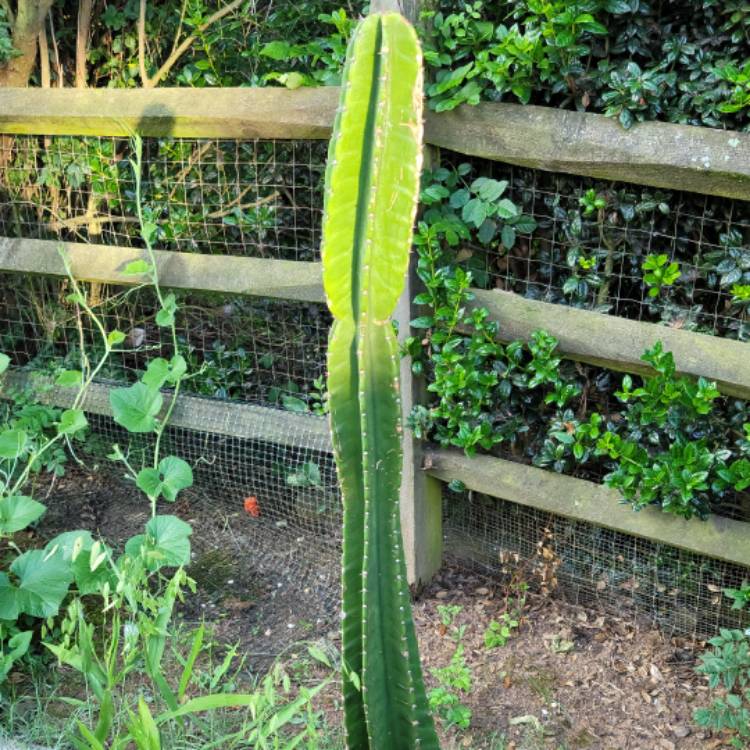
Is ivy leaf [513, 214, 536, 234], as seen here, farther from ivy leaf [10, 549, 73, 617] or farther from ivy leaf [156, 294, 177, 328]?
ivy leaf [10, 549, 73, 617]

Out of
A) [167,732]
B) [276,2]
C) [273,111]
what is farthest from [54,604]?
[276,2]

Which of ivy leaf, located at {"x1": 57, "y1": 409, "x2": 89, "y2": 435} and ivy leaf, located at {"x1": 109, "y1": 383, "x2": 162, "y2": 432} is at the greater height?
ivy leaf, located at {"x1": 109, "y1": 383, "x2": 162, "y2": 432}

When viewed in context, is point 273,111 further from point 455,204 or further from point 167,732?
point 167,732

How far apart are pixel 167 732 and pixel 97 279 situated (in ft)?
5.17

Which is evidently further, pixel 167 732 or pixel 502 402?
pixel 502 402

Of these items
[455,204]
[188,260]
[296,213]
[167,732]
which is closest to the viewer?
[167,732]

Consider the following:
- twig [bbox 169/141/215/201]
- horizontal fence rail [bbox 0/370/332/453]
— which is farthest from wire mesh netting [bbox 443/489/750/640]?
twig [bbox 169/141/215/201]

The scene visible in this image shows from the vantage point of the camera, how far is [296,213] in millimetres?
3770

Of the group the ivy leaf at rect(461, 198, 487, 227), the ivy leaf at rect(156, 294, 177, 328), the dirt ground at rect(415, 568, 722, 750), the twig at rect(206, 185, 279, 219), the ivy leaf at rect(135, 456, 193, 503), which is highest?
the ivy leaf at rect(461, 198, 487, 227)

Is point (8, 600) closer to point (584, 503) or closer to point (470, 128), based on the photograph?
point (584, 503)

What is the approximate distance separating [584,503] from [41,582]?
1549 mm

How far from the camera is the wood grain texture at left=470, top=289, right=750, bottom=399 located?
8.35 feet

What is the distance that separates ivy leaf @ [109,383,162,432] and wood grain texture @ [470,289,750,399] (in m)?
1.03

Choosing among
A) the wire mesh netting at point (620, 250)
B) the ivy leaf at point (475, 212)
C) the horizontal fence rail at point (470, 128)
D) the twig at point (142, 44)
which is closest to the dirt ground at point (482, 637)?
the wire mesh netting at point (620, 250)
